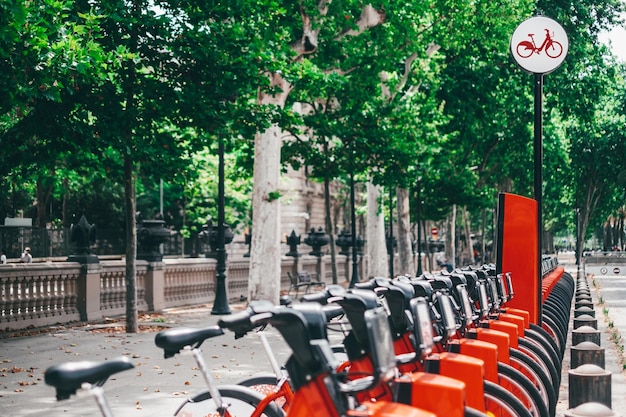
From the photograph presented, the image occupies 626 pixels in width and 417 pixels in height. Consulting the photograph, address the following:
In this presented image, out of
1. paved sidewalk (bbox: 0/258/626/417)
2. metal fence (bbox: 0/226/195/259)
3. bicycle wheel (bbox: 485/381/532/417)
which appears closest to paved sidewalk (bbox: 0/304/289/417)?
paved sidewalk (bbox: 0/258/626/417)

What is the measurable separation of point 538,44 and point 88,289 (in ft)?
38.0

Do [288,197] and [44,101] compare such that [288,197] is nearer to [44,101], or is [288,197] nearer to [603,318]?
[603,318]

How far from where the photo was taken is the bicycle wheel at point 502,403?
5.11 meters

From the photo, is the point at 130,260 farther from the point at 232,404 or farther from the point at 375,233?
the point at 375,233

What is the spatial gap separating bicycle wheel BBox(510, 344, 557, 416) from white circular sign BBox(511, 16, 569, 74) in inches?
185

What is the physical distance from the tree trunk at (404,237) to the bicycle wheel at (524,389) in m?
30.7

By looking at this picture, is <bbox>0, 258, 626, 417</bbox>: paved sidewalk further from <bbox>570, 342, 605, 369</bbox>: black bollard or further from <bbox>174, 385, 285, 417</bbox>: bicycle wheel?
<bbox>174, 385, 285, 417</bbox>: bicycle wheel

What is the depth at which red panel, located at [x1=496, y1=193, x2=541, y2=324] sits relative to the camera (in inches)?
387

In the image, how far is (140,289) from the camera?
846 inches

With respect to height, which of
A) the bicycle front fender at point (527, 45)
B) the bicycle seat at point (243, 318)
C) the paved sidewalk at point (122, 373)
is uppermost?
the bicycle front fender at point (527, 45)

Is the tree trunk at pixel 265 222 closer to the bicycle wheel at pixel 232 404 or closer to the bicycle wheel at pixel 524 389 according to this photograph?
the bicycle wheel at pixel 524 389

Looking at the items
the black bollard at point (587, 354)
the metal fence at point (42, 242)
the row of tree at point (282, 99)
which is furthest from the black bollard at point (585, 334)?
the metal fence at point (42, 242)

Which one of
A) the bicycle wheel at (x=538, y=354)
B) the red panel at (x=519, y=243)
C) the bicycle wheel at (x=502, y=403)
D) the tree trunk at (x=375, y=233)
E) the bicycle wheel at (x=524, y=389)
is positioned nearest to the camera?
the bicycle wheel at (x=502, y=403)

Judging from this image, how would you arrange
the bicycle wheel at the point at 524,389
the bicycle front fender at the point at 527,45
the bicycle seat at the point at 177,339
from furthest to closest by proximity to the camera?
the bicycle front fender at the point at 527,45, the bicycle wheel at the point at 524,389, the bicycle seat at the point at 177,339
